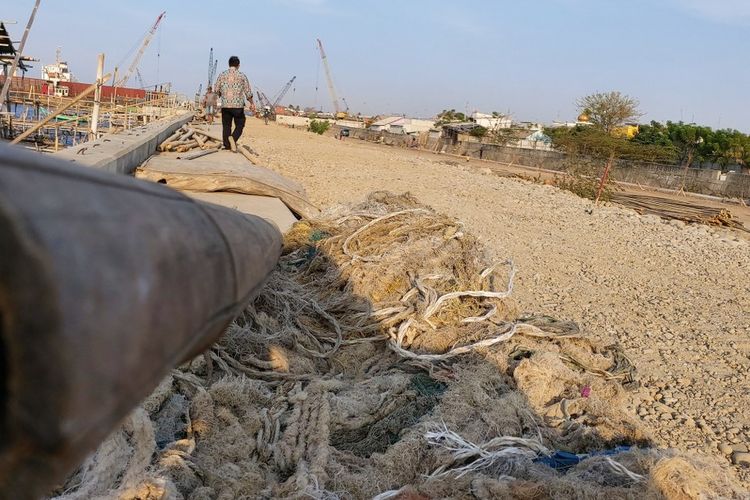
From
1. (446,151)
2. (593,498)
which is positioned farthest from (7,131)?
(593,498)

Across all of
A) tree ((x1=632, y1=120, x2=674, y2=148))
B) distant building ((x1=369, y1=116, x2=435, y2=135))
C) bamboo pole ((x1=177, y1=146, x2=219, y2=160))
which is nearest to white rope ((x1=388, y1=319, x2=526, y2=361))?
bamboo pole ((x1=177, y1=146, x2=219, y2=160))

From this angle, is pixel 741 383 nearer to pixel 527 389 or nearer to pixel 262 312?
pixel 527 389

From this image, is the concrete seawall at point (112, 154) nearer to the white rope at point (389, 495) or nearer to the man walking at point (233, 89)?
the man walking at point (233, 89)

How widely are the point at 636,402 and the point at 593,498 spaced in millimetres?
1743

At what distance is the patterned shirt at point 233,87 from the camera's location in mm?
10047

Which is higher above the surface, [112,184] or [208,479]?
[112,184]

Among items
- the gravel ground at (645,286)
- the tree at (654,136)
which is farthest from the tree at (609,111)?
the gravel ground at (645,286)

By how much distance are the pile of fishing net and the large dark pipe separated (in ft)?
5.02

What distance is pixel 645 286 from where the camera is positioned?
21.7 ft

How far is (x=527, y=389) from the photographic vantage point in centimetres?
344

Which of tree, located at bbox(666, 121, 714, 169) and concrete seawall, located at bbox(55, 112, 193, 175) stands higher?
tree, located at bbox(666, 121, 714, 169)

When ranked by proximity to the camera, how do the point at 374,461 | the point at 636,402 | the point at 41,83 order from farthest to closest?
the point at 41,83
the point at 636,402
the point at 374,461

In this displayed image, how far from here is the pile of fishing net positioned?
2.27 m

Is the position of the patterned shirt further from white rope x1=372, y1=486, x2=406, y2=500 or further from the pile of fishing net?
white rope x1=372, y1=486, x2=406, y2=500
